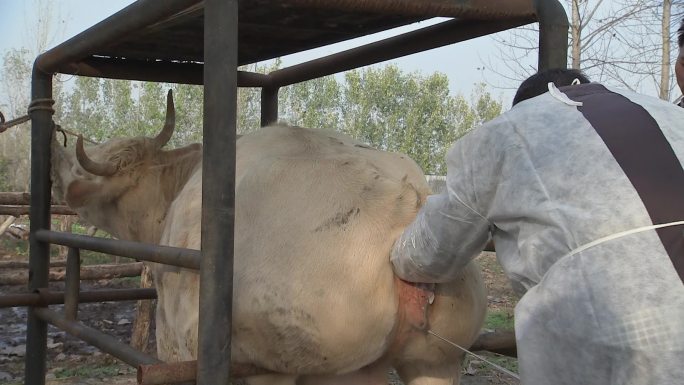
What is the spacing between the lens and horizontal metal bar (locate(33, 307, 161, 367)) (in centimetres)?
258

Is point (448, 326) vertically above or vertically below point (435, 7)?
below

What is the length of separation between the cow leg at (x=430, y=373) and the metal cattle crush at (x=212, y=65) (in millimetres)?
656

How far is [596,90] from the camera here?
5.86 feet

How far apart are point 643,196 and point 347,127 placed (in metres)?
27.6

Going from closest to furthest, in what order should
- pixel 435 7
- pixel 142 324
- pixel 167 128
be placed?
pixel 435 7, pixel 167 128, pixel 142 324

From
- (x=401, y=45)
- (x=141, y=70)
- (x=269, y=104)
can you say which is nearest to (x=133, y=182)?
(x=141, y=70)

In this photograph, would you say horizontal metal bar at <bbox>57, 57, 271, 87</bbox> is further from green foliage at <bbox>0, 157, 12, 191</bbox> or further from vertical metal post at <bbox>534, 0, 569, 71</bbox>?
green foliage at <bbox>0, 157, 12, 191</bbox>

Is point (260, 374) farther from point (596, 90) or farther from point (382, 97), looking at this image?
point (382, 97)

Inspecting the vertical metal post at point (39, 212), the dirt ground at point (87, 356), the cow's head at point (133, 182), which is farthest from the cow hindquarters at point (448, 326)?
the dirt ground at point (87, 356)

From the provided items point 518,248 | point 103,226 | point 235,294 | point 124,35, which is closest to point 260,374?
point 235,294

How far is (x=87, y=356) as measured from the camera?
285 inches

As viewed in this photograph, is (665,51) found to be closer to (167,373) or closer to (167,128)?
(167,128)

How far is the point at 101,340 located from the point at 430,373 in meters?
1.36

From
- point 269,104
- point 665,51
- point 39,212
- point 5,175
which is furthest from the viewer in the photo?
point 5,175
